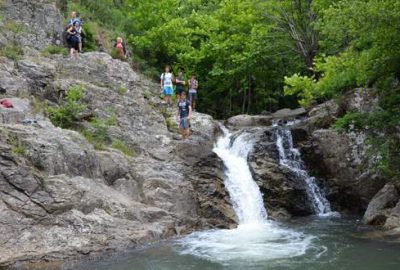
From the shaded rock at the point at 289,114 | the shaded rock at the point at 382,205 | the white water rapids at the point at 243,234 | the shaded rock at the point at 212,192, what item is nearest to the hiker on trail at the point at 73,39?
the white water rapids at the point at 243,234

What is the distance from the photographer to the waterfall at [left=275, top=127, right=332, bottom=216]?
59.9ft

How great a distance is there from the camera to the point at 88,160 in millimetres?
14422

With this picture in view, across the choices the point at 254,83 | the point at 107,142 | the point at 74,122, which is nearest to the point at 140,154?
the point at 107,142

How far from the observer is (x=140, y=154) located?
1736 centimetres

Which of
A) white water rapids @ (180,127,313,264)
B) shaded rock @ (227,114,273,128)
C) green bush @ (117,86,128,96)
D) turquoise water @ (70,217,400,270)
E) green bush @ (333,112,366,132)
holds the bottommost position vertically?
turquoise water @ (70,217,400,270)

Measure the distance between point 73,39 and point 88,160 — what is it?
31.2 ft

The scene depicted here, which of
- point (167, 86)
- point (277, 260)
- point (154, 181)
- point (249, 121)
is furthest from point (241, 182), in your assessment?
point (249, 121)

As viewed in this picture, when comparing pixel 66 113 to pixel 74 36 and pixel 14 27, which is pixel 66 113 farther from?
pixel 14 27

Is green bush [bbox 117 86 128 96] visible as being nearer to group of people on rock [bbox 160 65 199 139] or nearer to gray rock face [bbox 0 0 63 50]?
group of people on rock [bbox 160 65 199 139]

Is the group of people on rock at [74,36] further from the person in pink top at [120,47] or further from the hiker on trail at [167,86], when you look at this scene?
the hiker on trail at [167,86]

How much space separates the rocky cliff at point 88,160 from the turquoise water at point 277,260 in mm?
773

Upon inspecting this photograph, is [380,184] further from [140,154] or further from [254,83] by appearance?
[254,83]

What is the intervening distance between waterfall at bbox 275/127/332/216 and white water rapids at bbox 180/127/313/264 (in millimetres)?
1282

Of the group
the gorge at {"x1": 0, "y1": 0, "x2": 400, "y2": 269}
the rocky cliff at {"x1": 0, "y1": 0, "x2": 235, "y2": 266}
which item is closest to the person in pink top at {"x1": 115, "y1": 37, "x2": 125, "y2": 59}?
the gorge at {"x1": 0, "y1": 0, "x2": 400, "y2": 269}
